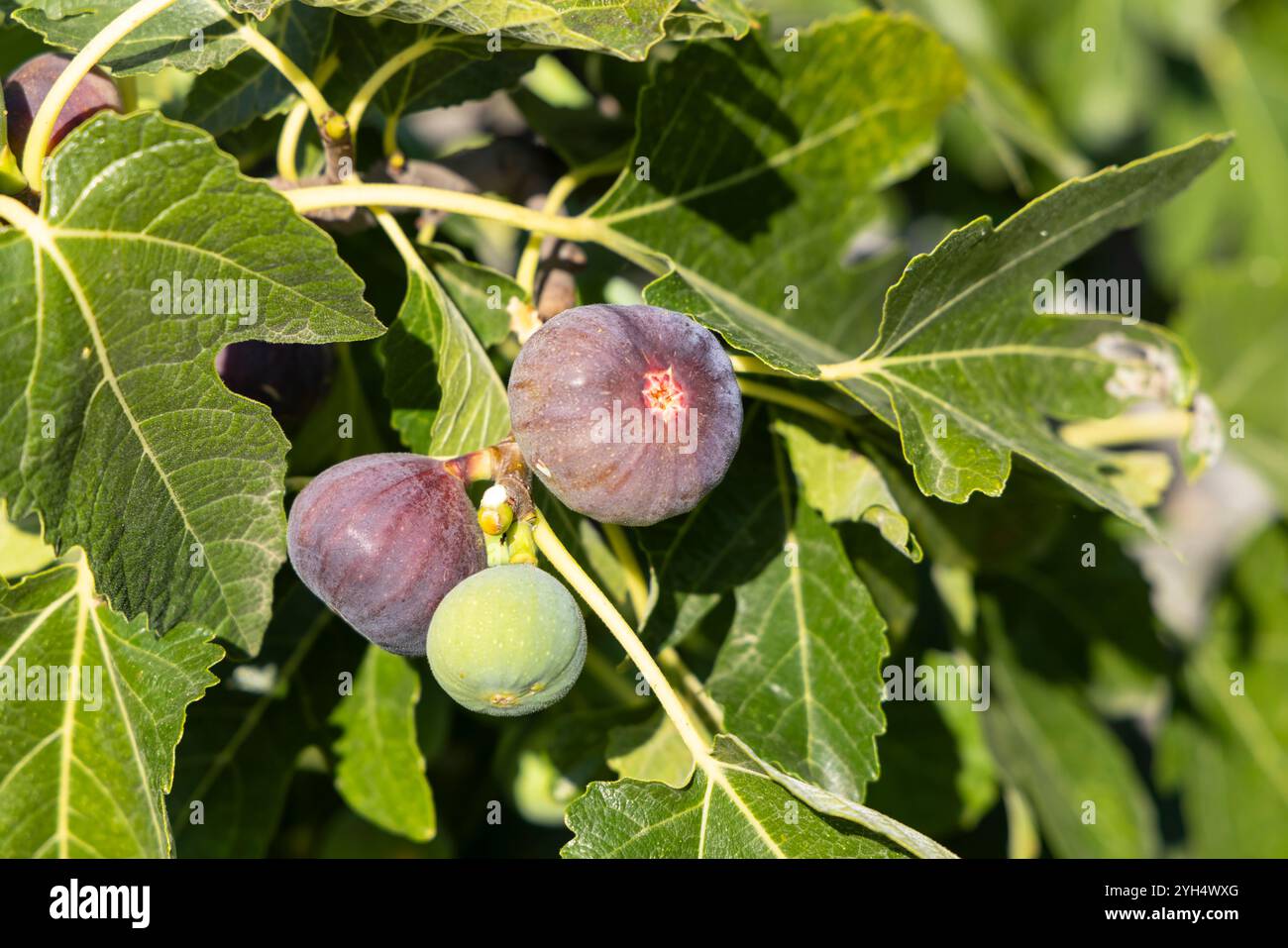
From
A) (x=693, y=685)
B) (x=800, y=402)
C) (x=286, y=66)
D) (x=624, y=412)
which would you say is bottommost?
(x=693, y=685)

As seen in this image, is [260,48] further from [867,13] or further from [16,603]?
[867,13]

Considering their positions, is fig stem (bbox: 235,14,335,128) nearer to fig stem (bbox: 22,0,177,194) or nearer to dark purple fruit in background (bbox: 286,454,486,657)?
fig stem (bbox: 22,0,177,194)

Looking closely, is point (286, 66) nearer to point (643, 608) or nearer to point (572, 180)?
point (572, 180)

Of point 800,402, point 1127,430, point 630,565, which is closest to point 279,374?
point 630,565

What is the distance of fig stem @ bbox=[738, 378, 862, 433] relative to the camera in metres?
1.70

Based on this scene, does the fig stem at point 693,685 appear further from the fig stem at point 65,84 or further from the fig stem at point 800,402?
the fig stem at point 65,84

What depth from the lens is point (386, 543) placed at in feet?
4.24

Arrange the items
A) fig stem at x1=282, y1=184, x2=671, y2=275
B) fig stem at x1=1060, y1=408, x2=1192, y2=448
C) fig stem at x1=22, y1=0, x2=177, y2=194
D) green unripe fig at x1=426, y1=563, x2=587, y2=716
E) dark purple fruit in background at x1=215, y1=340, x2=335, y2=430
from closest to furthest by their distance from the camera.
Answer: green unripe fig at x1=426, y1=563, x2=587, y2=716, fig stem at x1=22, y1=0, x2=177, y2=194, fig stem at x1=282, y1=184, x2=671, y2=275, dark purple fruit in background at x1=215, y1=340, x2=335, y2=430, fig stem at x1=1060, y1=408, x2=1192, y2=448

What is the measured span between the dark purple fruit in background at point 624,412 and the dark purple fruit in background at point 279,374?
0.45 meters

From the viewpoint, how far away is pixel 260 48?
1521 millimetres

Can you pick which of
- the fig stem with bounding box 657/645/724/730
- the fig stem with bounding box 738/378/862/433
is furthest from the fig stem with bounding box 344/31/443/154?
the fig stem with bounding box 657/645/724/730

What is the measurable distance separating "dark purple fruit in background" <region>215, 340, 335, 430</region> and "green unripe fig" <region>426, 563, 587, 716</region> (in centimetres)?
48

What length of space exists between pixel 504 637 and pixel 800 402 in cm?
68

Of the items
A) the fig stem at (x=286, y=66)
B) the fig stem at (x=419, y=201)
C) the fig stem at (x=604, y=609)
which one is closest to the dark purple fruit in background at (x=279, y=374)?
the fig stem at (x=419, y=201)
